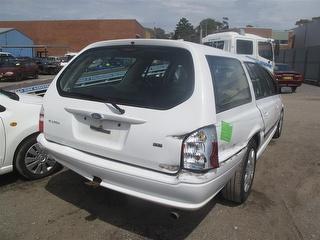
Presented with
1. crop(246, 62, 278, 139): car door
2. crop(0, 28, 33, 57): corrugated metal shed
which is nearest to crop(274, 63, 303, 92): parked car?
crop(246, 62, 278, 139): car door

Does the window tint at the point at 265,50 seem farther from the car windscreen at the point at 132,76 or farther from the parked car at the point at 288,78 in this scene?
the car windscreen at the point at 132,76

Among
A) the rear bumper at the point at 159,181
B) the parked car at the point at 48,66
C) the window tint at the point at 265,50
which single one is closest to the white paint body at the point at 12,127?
the rear bumper at the point at 159,181

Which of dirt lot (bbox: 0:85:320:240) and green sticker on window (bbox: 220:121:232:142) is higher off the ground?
green sticker on window (bbox: 220:121:232:142)

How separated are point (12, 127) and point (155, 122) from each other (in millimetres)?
2332

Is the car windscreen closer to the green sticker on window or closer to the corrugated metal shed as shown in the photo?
the green sticker on window

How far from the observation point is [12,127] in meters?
4.66

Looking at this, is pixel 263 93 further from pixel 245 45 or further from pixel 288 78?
pixel 288 78

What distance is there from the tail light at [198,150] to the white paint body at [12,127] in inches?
99.7

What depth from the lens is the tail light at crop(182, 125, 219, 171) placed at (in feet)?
10.1

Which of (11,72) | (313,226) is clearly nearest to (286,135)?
(313,226)

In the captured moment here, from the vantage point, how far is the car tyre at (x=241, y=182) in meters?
4.10

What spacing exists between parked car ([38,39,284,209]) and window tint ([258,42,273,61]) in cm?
1163

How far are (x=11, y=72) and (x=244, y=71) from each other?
981 inches

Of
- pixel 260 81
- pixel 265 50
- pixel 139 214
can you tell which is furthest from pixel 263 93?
pixel 265 50
